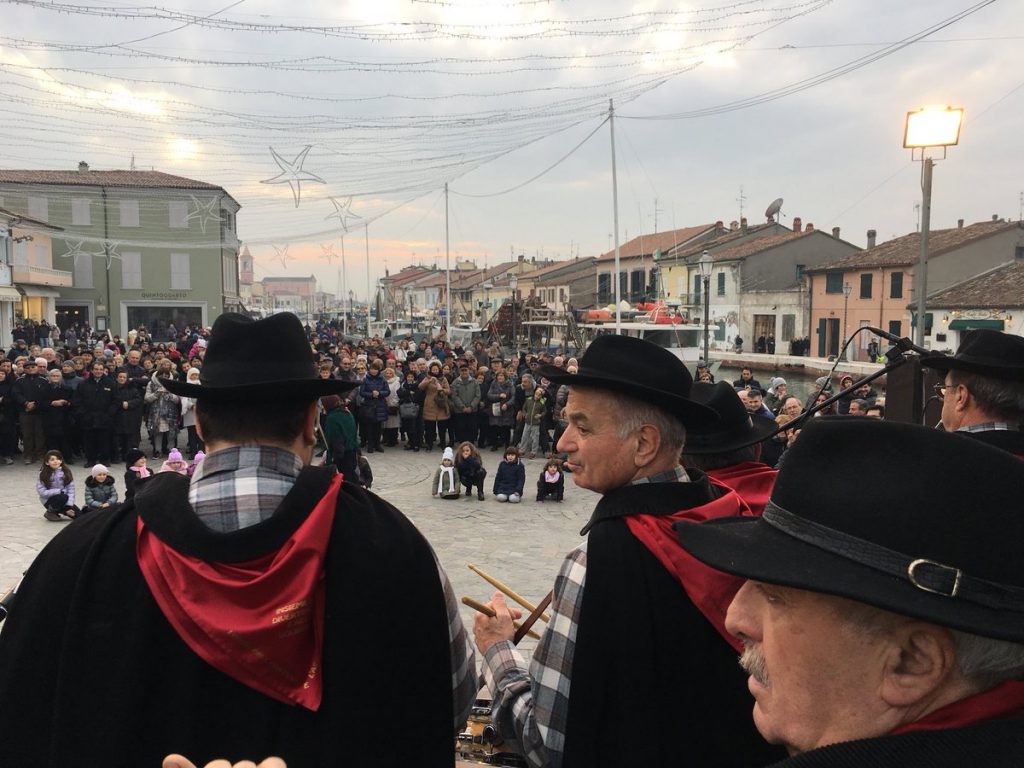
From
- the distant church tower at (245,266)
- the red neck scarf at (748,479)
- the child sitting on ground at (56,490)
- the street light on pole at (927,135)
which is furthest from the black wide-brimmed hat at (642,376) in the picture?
the distant church tower at (245,266)

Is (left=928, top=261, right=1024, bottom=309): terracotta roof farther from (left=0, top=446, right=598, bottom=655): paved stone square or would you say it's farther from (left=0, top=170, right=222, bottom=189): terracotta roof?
(left=0, top=170, right=222, bottom=189): terracotta roof

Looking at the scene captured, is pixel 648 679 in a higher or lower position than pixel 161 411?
higher

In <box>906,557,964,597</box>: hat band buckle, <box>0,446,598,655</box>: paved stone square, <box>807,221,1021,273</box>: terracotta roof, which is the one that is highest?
<box>807,221,1021,273</box>: terracotta roof

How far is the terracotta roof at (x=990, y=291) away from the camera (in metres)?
31.2

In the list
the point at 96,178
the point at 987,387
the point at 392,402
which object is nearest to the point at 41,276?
the point at 96,178

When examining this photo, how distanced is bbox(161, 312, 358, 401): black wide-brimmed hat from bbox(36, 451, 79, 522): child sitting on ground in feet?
29.3

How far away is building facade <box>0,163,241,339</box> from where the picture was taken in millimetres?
41844

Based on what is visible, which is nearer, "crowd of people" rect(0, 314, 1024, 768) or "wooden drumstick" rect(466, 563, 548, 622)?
"crowd of people" rect(0, 314, 1024, 768)

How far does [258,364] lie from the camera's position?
6.35 ft

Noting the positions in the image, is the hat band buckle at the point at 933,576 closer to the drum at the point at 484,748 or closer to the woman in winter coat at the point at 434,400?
the drum at the point at 484,748

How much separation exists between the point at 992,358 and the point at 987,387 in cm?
14

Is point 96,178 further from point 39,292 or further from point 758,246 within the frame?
point 758,246

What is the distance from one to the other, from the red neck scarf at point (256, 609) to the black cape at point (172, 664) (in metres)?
0.03

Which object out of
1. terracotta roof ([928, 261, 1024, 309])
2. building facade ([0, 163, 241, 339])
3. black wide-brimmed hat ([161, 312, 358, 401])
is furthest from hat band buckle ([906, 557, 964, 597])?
building facade ([0, 163, 241, 339])
